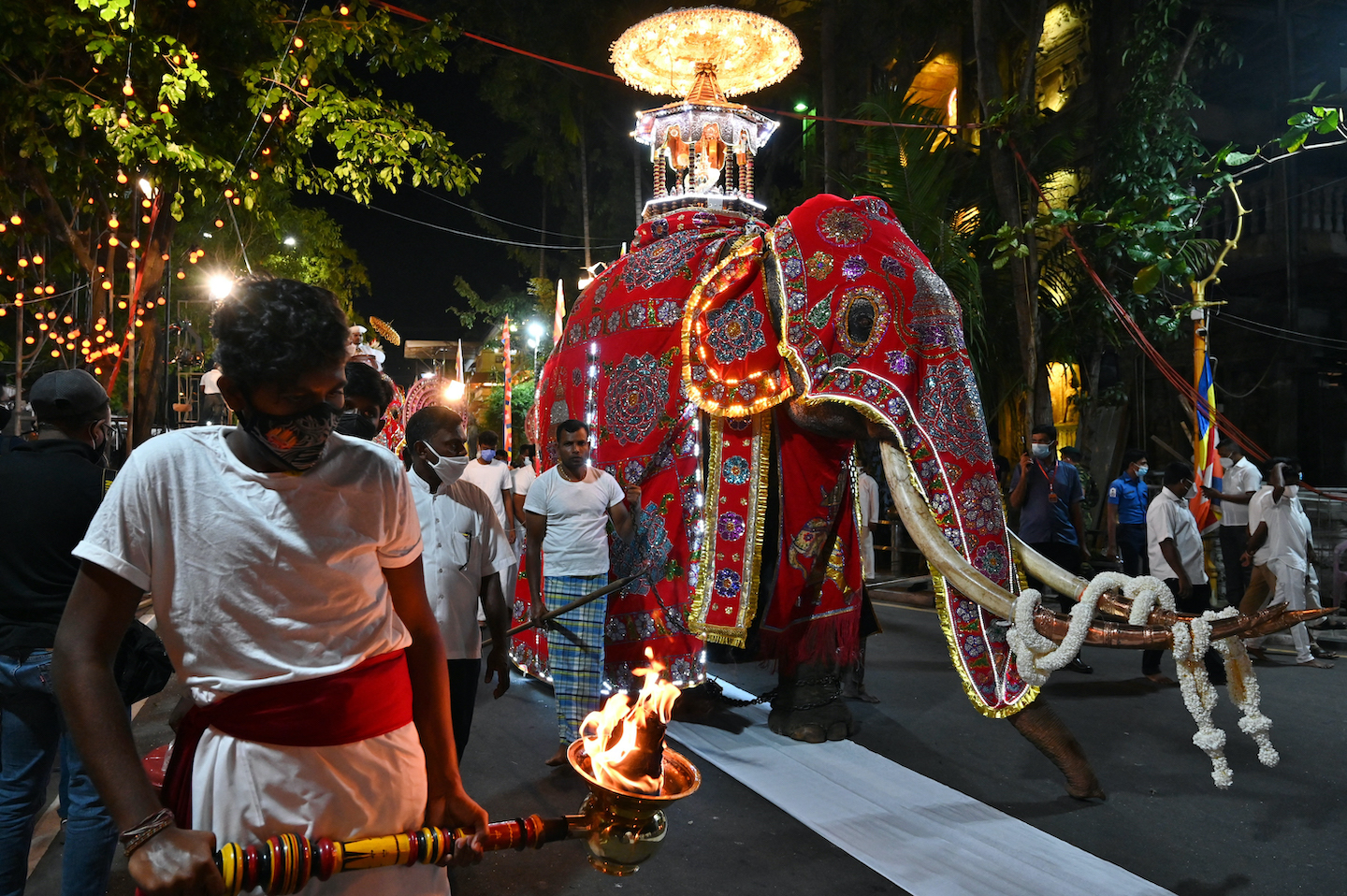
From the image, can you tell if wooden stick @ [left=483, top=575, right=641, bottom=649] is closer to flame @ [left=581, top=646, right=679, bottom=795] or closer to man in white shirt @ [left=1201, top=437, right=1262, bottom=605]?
flame @ [left=581, top=646, right=679, bottom=795]

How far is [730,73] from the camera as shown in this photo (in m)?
7.15

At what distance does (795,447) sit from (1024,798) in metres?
1.85

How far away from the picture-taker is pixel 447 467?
345 centimetres

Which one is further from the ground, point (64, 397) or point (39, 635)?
point (64, 397)

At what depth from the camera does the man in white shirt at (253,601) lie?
1481mm

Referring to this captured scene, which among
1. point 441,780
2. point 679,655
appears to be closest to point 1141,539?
point 679,655

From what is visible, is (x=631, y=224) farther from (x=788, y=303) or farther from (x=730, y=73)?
(x=788, y=303)

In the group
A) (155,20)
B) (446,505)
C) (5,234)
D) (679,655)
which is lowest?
(679,655)

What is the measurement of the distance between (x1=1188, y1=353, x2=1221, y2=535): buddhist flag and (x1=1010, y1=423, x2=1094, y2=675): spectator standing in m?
1.87

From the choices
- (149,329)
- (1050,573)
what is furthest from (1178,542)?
(149,329)

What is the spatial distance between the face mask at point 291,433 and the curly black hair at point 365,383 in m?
1.72

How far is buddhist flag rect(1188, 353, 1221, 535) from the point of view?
27.9 feet

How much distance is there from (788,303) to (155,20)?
302 inches

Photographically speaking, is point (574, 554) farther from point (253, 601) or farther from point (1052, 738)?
point (253, 601)
